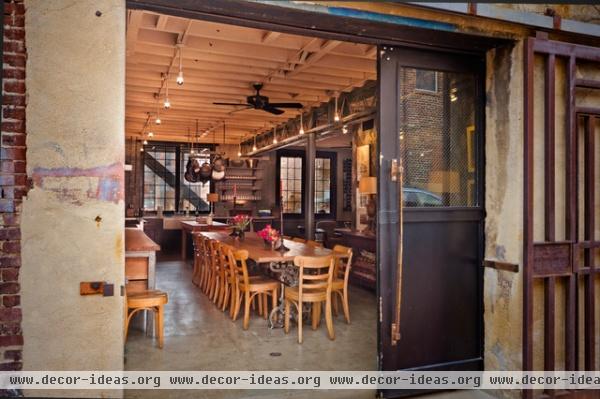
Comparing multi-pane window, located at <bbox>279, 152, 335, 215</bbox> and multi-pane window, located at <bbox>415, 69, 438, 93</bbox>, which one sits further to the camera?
multi-pane window, located at <bbox>279, 152, 335, 215</bbox>

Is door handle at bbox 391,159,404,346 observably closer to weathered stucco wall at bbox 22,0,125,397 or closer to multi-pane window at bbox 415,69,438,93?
multi-pane window at bbox 415,69,438,93

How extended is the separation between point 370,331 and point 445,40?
3419mm

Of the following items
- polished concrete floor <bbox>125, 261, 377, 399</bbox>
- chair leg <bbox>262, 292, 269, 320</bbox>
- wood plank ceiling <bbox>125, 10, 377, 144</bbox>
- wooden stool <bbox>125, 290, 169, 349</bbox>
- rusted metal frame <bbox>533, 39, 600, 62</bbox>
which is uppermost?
wood plank ceiling <bbox>125, 10, 377, 144</bbox>

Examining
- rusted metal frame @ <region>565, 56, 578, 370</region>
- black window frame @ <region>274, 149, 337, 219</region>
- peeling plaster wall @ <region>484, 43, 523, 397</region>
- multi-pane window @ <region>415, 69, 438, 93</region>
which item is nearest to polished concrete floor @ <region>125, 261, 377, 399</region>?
peeling plaster wall @ <region>484, 43, 523, 397</region>

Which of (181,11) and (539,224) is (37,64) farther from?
(539,224)

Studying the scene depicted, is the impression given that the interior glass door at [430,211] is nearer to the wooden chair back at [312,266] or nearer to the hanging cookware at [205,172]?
the wooden chair back at [312,266]

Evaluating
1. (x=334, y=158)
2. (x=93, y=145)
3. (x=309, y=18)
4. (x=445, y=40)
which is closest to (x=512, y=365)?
(x=445, y=40)

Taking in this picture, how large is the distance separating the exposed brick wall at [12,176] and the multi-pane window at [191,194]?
1196 cm

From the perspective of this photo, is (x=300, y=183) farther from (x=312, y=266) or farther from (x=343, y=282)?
(x=312, y=266)

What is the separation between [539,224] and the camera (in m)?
3.63

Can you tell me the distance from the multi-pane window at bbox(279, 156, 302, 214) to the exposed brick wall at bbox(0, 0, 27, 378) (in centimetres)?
1240

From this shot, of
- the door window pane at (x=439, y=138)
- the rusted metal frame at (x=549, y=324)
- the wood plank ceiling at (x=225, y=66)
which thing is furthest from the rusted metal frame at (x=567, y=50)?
the wood plank ceiling at (x=225, y=66)

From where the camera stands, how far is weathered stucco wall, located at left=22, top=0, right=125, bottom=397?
252 centimetres

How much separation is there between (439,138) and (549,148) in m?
0.82
